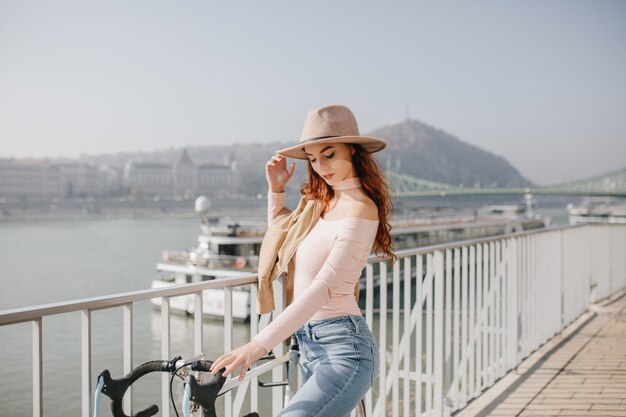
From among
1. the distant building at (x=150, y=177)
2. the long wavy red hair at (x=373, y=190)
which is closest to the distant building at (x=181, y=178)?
the distant building at (x=150, y=177)

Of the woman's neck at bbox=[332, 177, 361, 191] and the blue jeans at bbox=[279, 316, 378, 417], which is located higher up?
the woman's neck at bbox=[332, 177, 361, 191]

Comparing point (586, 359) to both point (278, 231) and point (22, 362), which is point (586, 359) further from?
point (22, 362)

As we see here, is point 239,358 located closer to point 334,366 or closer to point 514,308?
point 334,366

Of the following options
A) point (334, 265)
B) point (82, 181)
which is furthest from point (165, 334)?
point (82, 181)

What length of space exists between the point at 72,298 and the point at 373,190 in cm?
1921

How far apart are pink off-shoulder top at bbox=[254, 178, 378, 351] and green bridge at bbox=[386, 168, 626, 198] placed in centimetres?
2378

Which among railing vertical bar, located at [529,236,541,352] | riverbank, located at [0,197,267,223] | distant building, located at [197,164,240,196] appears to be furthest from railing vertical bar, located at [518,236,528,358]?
distant building, located at [197,164,240,196]

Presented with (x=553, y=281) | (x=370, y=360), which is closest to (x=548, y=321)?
(x=553, y=281)

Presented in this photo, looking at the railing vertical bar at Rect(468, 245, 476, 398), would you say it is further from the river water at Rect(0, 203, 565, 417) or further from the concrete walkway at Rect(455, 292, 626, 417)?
the river water at Rect(0, 203, 565, 417)

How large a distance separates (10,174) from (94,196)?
9728mm

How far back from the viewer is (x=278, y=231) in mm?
1374

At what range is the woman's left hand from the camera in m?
0.99

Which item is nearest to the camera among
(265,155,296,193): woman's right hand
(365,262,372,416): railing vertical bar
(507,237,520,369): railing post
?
(265,155,296,193): woman's right hand

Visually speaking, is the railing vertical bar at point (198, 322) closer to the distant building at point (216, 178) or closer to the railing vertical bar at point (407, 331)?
the railing vertical bar at point (407, 331)
